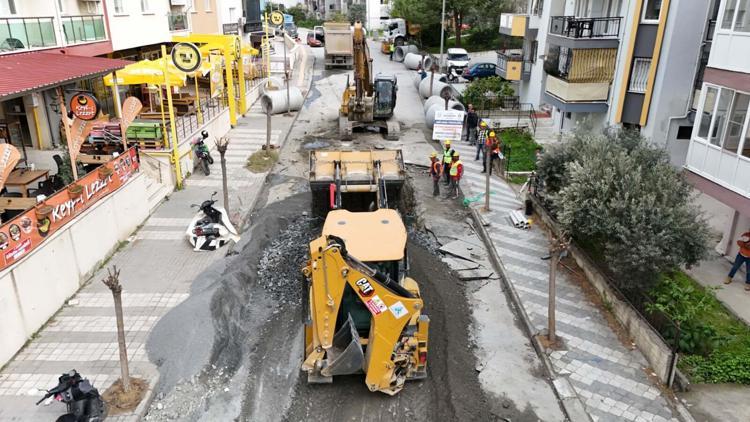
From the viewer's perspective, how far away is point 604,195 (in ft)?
39.0

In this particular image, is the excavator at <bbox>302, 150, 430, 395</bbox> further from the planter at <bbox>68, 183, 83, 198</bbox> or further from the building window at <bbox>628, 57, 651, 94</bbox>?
the building window at <bbox>628, 57, 651, 94</bbox>

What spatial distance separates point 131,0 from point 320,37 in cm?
3583

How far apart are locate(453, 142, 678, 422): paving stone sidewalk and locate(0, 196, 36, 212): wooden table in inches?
458

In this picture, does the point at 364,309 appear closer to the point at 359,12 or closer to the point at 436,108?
the point at 436,108

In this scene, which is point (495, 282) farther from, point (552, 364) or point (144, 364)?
point (144, 364)

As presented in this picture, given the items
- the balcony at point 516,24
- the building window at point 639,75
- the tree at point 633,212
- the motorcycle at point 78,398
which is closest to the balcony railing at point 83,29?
the motorcycle at point 78,398

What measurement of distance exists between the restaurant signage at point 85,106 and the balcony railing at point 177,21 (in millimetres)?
15198

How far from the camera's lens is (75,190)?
12617 millimetres

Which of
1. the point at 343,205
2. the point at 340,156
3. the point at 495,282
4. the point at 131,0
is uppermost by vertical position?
the point at 131,0

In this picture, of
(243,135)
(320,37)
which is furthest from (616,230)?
(320,37)

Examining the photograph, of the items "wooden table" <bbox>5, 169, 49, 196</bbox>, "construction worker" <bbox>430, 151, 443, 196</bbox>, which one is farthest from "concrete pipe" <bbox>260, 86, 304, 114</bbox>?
"wooden table" <bbox>5, 169, 49, 196</bbox>

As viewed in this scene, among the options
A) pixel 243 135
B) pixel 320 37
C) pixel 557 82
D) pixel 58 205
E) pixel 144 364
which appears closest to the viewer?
pixel 144 364

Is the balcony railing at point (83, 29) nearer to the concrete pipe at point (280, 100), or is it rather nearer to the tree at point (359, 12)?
the concrete pipe at point (280, 100)

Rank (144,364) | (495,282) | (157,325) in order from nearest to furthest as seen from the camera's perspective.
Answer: (144,364) → (157,325) → (495,282)
